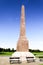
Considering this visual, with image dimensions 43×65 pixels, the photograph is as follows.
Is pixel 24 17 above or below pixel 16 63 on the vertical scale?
above

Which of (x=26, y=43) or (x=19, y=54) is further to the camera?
(x=26, y=43)

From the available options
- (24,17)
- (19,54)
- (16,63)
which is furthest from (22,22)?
(16,63)

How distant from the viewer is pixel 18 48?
24.8m

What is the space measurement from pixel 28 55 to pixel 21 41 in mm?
3408

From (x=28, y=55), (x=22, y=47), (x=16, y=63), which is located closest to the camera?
(x=16, y=63)

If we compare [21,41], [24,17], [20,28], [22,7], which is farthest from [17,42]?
[22,7]

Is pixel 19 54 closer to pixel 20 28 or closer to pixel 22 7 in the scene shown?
pixel 20 28

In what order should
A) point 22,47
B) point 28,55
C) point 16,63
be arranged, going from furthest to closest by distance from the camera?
point 22,47, point 28,55, point 16,63

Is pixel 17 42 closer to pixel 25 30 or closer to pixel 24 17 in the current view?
pixel 25 30

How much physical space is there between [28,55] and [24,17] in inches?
279

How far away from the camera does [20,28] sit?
2509 cm

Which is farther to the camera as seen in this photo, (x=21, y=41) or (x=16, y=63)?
(x=21, y=41)

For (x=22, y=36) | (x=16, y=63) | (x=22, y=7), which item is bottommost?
(x=16, y=63)

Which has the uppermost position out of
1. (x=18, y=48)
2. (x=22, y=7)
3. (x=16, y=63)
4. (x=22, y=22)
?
(x=22, y=7)
